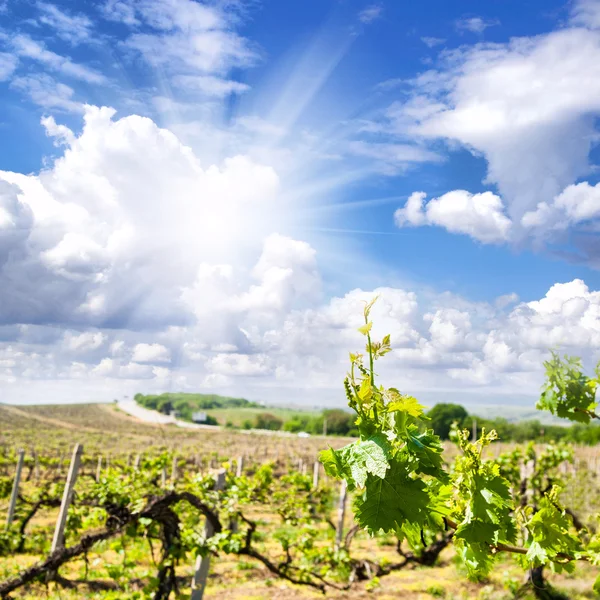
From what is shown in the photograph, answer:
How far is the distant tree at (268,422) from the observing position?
9512cm

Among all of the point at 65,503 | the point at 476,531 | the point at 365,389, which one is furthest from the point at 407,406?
the point at 65,503

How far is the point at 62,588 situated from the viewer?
849 cm

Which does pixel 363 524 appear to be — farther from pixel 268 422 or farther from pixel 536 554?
pixel 268 422

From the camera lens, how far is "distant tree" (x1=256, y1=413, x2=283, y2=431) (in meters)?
95.1

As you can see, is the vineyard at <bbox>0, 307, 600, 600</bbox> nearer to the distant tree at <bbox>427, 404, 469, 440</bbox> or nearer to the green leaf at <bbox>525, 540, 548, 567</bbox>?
the green leaf at <bbox>525, 540, 548, 567</bbox>

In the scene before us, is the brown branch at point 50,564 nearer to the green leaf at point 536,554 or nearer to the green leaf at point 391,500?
the green leaf at point 536,554

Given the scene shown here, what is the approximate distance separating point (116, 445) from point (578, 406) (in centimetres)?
3330

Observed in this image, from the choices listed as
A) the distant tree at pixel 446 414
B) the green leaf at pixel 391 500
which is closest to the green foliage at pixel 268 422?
the distant tree at pixel 446 414

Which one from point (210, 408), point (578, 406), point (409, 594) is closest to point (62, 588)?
point (409, 594)

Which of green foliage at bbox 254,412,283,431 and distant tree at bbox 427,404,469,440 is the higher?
distant tree at bbox 427,404,469,440

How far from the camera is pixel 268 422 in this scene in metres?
97.1

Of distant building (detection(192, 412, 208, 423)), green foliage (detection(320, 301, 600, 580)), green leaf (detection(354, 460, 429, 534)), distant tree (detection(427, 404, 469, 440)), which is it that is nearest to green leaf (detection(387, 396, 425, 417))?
green foliage (detection(320, 301, 600, 580))

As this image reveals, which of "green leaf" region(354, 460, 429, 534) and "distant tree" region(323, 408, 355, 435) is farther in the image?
"distant tree" region(323, 408, 355, 435)

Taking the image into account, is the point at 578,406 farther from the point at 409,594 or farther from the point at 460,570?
the point at 460,570
